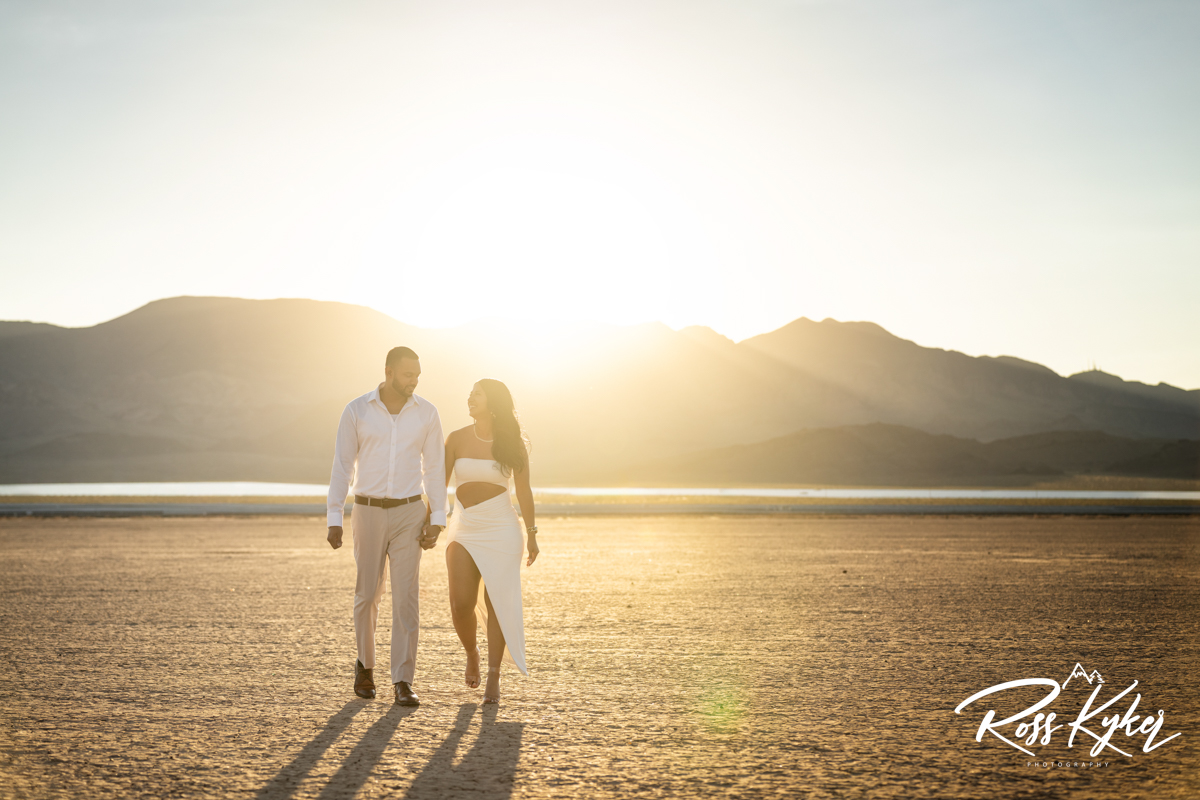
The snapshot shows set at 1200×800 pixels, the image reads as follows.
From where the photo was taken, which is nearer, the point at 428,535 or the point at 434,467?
the point at 428,535

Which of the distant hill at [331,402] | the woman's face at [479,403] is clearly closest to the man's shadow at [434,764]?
the woman's face at [479,403]

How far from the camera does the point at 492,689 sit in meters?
6.54

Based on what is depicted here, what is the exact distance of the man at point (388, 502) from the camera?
666 centimetres

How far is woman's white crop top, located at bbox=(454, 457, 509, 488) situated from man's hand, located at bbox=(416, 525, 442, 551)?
338 mm

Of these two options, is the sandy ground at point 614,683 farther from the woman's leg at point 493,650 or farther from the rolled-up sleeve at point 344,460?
the rolled-up sleeve at point 344,460

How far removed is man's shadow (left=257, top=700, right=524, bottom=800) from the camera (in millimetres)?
4668

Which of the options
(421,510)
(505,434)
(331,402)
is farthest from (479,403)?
(331,402)

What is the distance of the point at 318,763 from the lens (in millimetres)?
5125

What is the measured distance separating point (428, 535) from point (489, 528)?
1.35 feet

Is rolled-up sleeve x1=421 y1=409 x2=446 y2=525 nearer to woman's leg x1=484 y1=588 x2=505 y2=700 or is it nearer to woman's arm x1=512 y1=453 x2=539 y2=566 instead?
woman's arm x1=512 y1=453 x2=539 y2=566

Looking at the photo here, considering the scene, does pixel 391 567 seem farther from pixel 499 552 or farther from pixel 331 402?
pixel 331 402

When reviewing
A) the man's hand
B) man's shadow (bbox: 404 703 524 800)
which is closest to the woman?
the man's hand

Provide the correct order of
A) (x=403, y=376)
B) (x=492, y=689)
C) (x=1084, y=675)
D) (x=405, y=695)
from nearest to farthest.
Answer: (x=405, y=695) < (x=492, y=689) < (x=403, y=376) < (x=1084, y=675)

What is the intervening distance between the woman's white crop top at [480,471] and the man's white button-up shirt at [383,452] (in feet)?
0.54
